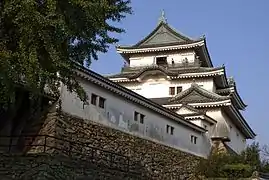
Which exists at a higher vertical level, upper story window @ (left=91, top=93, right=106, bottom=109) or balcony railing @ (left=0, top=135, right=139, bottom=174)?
upper story window @ (left=91, top=93, right=106, bottom=109)

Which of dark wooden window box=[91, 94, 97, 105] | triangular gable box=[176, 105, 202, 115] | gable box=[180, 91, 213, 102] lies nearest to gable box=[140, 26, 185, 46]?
gable box=[180, 91, 213, 102]

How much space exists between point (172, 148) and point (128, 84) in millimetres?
12620

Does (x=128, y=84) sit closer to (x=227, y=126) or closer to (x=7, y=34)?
(x=227, y=126)

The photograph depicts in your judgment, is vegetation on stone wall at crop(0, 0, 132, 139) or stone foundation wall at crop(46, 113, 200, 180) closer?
vegetation on stone wall at crop(0, 0, 132, 139)

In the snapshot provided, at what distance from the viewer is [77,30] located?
13055mm

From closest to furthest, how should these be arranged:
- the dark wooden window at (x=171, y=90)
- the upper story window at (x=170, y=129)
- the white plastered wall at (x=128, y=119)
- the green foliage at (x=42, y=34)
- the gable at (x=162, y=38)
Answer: the green foliage at (x=42, y=34) → the white plastered wall at (x=128, y=119) → the upper story window at (x=170, y=129) → the dark wooden window at (x=171, y=90) → the gable at (x=162, y=38)

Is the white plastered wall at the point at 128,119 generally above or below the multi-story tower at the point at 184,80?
below

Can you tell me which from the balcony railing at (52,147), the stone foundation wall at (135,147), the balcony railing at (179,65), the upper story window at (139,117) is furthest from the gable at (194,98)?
the balcony railing at (52,147)

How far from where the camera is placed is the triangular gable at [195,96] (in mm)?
34219

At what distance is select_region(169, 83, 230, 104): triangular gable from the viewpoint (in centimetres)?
3422

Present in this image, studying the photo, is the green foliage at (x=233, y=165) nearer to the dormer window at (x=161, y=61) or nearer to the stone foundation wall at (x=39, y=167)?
the stone foundation wall at (x=39, y=167)

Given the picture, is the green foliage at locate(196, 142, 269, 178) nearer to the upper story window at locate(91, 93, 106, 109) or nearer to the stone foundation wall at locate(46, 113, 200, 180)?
the stone foundation wall at locate(46, 113, 200, 180)

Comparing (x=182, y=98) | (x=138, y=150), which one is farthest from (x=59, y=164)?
(x=182, y=98)

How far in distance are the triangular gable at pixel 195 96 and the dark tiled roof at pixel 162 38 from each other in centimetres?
543
